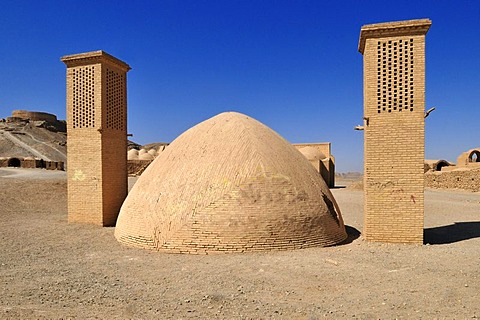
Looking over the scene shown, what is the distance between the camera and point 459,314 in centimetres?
444

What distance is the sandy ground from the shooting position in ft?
15.2

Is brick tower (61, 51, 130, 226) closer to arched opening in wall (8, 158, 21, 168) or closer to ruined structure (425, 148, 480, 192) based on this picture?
ruined structure (425, 148, 480, 192)

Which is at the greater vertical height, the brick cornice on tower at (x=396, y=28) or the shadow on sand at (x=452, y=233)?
the brick cornice on tower at (x=396, y=28)

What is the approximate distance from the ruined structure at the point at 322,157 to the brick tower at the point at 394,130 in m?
18.0

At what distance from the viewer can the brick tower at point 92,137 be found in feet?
36.6

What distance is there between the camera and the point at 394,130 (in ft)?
27.3

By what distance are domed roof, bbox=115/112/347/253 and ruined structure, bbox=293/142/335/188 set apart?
59.8 ft

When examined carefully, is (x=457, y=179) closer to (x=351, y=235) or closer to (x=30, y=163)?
(x=351, y=235)

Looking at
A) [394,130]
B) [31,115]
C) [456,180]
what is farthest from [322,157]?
[31,115]

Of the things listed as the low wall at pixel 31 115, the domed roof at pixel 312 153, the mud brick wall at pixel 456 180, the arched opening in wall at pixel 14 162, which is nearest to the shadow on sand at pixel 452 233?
the mud brick wall at pixel 456 180

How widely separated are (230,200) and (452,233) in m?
7.17

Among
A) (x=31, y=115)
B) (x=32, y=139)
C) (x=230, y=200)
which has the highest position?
(x=31, y=115)

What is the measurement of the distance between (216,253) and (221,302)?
94.2 inches

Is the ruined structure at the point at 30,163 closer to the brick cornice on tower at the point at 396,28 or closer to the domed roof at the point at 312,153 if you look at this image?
the domed roof at the point at 312,153
